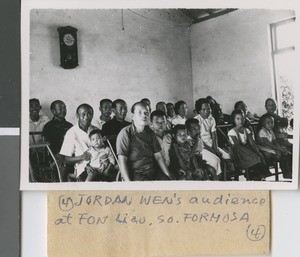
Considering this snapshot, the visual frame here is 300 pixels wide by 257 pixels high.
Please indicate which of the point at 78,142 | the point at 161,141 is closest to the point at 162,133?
the point at 161,141

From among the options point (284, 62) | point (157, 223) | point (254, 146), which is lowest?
point (157, 223)

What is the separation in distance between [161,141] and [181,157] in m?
0.03

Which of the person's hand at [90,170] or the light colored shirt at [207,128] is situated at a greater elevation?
the light colored shirt at [207,128]

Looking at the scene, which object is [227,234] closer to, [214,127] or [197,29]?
[214,127]

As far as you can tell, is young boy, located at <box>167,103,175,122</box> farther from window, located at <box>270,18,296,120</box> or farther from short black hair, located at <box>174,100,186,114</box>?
window, located at <box>270,18,296,120</box>

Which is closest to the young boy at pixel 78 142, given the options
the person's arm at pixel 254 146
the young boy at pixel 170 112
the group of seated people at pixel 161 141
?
the group of seated people at pixel 161 141

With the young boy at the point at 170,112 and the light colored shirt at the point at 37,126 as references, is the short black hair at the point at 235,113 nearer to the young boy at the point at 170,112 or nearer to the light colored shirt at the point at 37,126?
the young boy at the point at 170,112

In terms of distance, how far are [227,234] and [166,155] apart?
5.5 inches

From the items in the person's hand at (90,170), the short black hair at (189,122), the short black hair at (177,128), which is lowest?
the person's hand at (90,170)

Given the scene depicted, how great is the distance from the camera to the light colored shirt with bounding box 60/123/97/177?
574mm

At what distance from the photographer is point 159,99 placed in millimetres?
577

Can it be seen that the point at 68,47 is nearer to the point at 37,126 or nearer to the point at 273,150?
the point at 37,126

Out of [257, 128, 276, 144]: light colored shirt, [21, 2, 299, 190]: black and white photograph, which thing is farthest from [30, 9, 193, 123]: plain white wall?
[257, 128, 276, 144]: light colored shirt

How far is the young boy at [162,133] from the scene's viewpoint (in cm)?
58
